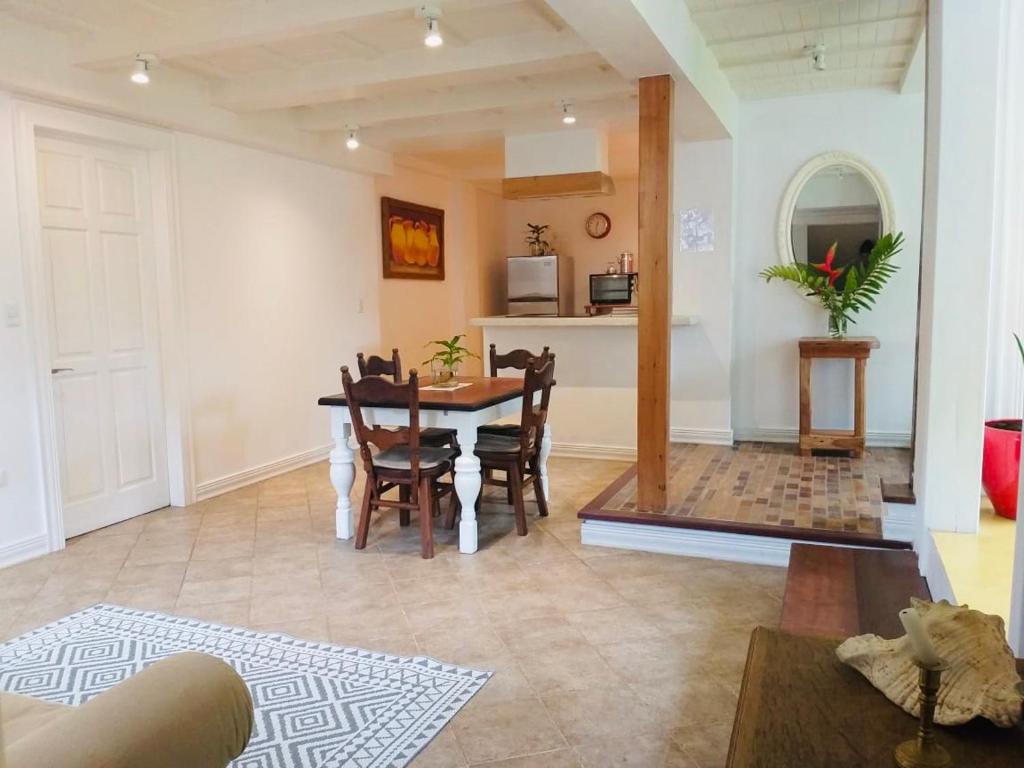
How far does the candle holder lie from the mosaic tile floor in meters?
2.56

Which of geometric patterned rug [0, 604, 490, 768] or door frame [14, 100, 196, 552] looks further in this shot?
door frame [14, 100, 196, 552]

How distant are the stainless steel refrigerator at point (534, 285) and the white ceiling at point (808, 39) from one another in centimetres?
328

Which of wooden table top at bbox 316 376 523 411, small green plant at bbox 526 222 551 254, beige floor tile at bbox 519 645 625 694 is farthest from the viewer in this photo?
small green plant at bbox 526 222 551 254

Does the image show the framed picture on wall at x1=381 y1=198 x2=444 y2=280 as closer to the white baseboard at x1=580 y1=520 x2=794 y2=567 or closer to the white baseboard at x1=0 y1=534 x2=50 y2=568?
the white baseboard at x1=0 y1=534 x2=50 y2=568

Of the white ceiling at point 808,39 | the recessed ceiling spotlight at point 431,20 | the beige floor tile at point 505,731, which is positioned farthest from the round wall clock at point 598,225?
→ the beige floor tile at point 505,731

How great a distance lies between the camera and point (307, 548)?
3.96 m

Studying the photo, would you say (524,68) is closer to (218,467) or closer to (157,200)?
(157,200)

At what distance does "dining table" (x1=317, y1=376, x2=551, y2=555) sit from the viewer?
3.74 metres

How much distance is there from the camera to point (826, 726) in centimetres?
119

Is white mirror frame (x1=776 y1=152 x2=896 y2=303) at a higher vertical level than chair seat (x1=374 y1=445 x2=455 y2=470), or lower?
higher

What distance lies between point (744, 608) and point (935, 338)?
126 centimetres

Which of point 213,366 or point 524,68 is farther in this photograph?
point 213,366

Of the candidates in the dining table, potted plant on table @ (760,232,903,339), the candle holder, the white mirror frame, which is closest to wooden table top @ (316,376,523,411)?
the dining table

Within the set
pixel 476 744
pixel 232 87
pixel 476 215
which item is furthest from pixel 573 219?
pixel 476 744
